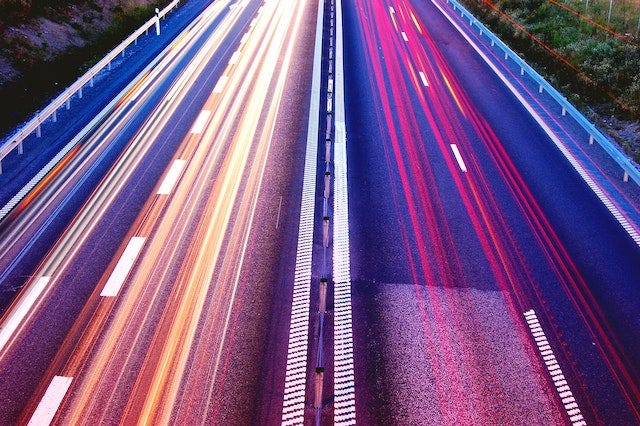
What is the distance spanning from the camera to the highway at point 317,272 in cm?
812

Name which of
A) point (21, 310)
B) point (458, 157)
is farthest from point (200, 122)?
point (21, 310)

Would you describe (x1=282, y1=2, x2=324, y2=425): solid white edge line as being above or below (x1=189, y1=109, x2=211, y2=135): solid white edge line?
above

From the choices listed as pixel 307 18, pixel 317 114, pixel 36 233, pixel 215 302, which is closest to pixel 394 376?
pixel 215 302

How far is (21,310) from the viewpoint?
950 cm

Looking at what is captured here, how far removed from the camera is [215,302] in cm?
979

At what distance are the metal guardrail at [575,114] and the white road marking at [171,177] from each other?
11195mm

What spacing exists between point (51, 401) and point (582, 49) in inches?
931

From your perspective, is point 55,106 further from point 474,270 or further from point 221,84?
point 474,270

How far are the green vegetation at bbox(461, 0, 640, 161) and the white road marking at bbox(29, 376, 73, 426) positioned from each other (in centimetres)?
1533

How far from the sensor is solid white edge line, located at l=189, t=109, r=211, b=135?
16667mm

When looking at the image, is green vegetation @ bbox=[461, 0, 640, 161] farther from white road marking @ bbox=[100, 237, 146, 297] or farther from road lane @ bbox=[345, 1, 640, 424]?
white road marking @ bbox=[100, 237, 146, 297]

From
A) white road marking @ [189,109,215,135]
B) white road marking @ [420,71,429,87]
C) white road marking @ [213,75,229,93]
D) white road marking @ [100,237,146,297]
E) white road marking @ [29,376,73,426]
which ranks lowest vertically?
white road marking @ [420,71,429,87]

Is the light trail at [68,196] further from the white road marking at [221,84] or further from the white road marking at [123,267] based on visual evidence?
the white road marking at [221,84]

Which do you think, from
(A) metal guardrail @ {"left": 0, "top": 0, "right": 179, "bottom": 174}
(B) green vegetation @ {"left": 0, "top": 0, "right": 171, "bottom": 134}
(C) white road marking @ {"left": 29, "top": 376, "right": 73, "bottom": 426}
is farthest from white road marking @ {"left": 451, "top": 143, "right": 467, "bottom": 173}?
(B) green vegetation @ {"left": 0, "top": 0, "right": 171, "bottom": 134}
